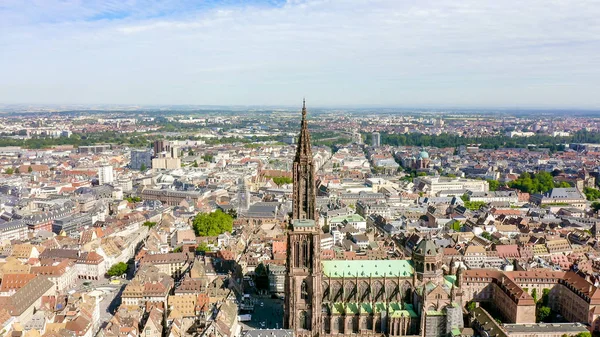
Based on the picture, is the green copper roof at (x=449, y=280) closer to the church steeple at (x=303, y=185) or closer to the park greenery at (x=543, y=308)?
the park greenery at (x=543, y=308)

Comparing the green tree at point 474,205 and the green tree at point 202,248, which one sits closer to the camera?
the green tree at point 202,248

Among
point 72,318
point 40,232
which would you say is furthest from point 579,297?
point 40,232

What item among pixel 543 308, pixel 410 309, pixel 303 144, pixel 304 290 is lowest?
pixel 543 308

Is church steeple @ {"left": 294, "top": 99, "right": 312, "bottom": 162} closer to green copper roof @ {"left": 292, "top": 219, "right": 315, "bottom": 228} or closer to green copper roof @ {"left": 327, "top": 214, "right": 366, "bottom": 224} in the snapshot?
green copper roof @ {"left": 292, "top": 219, "right": 315, "bottom": 228}

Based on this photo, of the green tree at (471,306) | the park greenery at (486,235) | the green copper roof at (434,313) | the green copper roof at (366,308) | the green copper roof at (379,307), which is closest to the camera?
the green copper roof at (434,313)

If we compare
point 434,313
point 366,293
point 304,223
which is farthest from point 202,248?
point 434,313

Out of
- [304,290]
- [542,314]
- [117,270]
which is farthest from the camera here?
[117,270]

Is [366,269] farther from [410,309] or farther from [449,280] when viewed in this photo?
[449,280]

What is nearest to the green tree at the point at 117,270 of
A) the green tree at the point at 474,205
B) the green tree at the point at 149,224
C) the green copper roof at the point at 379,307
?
the green tree at the point at 149,224

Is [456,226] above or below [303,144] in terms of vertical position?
below
